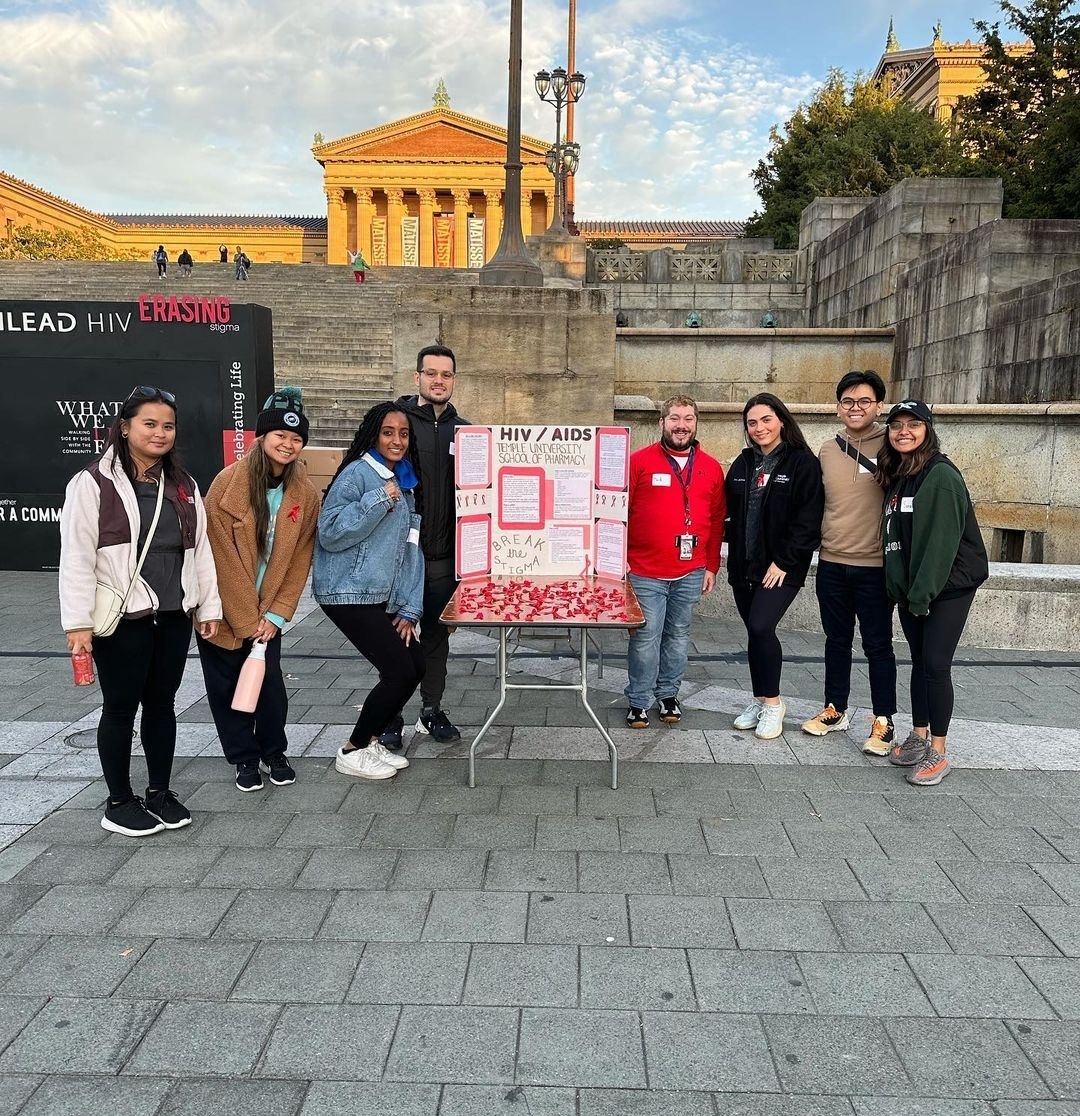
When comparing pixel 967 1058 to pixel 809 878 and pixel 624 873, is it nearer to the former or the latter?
pixel 809 878

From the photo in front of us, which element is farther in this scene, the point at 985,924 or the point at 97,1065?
the point at 985,924

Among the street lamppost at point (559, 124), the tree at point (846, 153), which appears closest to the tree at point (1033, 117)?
the tree at point (846, 153)

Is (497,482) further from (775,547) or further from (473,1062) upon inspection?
(473,1062)

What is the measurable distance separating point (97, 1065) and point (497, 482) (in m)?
3.41

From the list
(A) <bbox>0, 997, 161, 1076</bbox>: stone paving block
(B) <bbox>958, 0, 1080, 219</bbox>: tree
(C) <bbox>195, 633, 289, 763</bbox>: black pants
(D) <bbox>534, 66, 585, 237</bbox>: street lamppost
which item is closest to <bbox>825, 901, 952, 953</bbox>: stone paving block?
(A) <bbox>0, 997, 161, 1076</bbox>: stone paving block

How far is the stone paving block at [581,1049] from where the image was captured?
94.4 inches

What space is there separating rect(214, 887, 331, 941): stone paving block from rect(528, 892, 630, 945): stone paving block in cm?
79

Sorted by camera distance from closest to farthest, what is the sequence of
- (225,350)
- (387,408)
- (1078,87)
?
1. (387,408)
2. (225,350)
3. (1078,87)

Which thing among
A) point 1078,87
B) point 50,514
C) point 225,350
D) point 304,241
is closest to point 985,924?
point 225,350

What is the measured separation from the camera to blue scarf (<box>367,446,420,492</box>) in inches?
169

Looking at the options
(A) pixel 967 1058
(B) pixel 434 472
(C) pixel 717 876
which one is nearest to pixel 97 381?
(B) pixel 434 472

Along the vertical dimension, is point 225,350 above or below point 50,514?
above

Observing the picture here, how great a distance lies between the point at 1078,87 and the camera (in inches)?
681

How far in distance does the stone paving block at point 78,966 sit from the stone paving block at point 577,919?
1376mm
